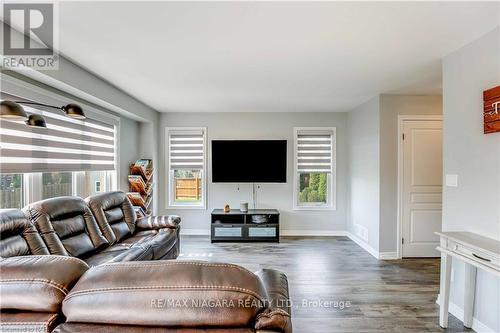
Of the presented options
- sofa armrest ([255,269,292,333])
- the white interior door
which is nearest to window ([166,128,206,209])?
the white interior door

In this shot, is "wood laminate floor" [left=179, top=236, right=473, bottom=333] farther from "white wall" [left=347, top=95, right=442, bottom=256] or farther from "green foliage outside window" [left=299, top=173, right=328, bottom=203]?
"green foliage outside window" [left=299, top=173, right=328, bottom=203]

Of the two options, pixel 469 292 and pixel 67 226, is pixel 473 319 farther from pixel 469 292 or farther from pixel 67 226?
pixel 67 226

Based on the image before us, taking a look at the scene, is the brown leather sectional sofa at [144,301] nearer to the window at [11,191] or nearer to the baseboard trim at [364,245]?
the window at [11,191]

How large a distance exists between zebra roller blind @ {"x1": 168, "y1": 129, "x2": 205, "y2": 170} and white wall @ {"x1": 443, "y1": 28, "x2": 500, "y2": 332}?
13.9 feet

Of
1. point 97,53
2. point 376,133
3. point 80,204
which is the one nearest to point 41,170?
point 80,204

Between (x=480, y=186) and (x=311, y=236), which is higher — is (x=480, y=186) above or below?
above

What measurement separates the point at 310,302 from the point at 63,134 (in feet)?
11.1

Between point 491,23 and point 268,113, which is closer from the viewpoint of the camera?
point 491,23

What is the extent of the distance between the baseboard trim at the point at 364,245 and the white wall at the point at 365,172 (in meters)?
0.05

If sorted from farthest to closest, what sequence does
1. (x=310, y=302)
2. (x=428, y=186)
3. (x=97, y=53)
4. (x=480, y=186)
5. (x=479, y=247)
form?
(x=428, y=186)
(x=310, y=302)
(x=97, y=53)
(x=480, y=186)
(x=479, y=247)

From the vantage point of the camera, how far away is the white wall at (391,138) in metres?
4.34

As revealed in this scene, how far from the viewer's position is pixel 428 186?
4336 millimetres

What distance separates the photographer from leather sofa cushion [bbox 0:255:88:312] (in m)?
0.94

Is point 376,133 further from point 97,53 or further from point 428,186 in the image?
point 97,53
